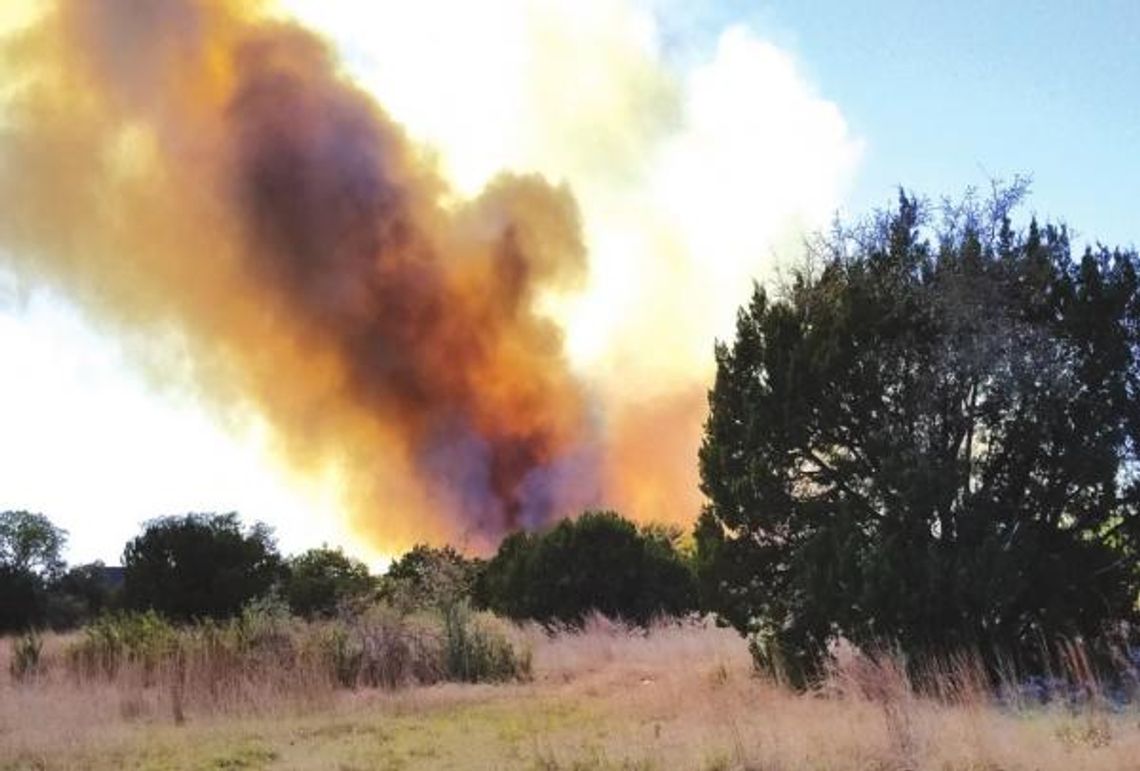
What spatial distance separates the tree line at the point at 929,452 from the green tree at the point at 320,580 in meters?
15.5

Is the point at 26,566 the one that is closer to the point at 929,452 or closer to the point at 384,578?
the point at 384,578

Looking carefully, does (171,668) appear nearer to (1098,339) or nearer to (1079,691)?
(1079,691)

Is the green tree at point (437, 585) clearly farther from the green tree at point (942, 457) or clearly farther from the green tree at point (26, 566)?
the green tree at point (26, 566)

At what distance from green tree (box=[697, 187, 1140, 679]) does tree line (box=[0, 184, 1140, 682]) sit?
0.09ft

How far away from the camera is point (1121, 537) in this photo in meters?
15.1

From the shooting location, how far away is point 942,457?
49.2 feet

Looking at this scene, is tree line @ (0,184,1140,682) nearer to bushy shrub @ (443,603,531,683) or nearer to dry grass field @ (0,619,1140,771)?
dry grass field @ (0,619,1140,771)

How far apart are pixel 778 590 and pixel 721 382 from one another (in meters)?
3.13

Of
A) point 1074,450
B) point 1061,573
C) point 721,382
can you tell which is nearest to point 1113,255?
point 1074,450

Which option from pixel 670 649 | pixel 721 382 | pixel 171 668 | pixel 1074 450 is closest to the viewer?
pixel 1074 450

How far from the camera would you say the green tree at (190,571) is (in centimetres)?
3706

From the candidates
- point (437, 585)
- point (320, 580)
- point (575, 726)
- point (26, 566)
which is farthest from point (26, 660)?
point (26, 566)

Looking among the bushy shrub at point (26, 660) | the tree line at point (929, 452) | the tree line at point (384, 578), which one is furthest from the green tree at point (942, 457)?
the bushy shrub at point (26, 660)

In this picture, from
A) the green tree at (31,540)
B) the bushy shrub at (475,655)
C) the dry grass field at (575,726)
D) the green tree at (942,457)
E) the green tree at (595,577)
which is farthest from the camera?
the green tree at (31,540)
